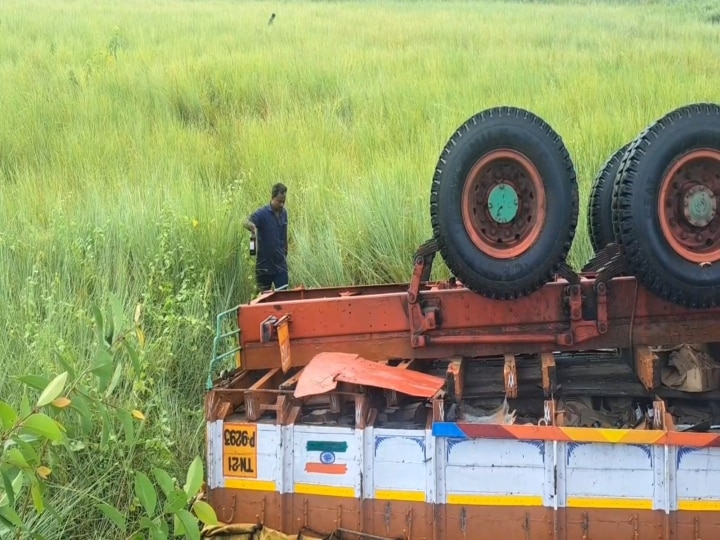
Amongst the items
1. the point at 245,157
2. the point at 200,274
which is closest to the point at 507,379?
the point at 200,274

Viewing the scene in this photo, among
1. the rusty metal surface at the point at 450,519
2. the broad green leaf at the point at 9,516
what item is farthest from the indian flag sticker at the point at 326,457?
the broad green leaf at the point at 9,516

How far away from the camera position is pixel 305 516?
3209 mm

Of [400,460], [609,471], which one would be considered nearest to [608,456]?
[609,471]

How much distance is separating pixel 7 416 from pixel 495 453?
80.1 inches

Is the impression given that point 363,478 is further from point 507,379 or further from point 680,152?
point 680,152

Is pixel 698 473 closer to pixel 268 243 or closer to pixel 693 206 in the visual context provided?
pixel 693 206

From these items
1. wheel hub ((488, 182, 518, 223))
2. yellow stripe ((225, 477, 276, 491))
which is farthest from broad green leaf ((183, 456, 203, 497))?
wheel hub ((488, 182, 518, 223))

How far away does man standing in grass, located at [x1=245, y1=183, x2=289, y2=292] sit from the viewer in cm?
559

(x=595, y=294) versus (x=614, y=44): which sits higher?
(x=614, y=44)

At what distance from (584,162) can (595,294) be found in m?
4.00

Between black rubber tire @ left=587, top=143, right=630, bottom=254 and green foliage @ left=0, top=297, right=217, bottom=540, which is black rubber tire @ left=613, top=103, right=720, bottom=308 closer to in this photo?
black rubber tire @ left=587, top=143, right=630, bottom=254

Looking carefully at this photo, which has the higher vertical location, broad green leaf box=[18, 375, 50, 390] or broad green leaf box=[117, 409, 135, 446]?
broad green leaf box=[18, 375, 50, 390]

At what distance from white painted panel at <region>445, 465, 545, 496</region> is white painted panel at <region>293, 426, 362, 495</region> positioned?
0.42 m

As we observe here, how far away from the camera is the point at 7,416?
5.33ft
